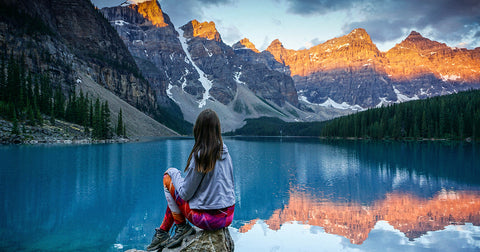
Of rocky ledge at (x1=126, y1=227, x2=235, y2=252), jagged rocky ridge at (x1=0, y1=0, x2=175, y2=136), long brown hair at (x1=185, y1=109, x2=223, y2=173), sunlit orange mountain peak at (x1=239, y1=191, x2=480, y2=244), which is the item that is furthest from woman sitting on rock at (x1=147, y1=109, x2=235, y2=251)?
jagged rocky ridge at (x1=0, y1=0, x2=175, y2=136)

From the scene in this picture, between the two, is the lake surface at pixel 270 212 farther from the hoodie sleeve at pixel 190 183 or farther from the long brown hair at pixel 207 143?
the long brown hair at pixel 207 143

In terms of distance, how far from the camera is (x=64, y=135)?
182 feet

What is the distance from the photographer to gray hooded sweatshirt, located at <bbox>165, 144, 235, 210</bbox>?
13.8 ft

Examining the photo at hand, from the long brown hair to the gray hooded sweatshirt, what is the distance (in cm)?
11

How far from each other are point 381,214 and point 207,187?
11.2 m

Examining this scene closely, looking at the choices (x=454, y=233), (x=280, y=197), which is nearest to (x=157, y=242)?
(x=454, y=233)

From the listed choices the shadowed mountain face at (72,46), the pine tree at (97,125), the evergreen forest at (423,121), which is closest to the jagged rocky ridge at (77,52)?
the shadowed mountain face at (72,46)

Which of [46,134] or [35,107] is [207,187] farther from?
[35,107]

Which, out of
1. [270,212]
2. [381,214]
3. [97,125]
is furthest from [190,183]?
[97,125]

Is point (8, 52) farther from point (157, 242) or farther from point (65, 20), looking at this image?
point (157, 242)

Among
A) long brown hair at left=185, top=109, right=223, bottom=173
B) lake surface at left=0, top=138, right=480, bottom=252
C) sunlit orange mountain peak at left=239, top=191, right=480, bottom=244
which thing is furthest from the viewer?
sunlit orange mountain peak at left=239, top=191, right=480, bottom=244

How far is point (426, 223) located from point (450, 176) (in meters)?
14.8

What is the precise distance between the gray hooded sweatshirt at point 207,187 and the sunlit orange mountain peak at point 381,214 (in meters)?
6.86

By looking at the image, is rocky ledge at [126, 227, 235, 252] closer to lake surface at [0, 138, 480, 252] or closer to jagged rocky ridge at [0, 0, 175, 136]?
lake surface at [0, 138, 480, 252]
